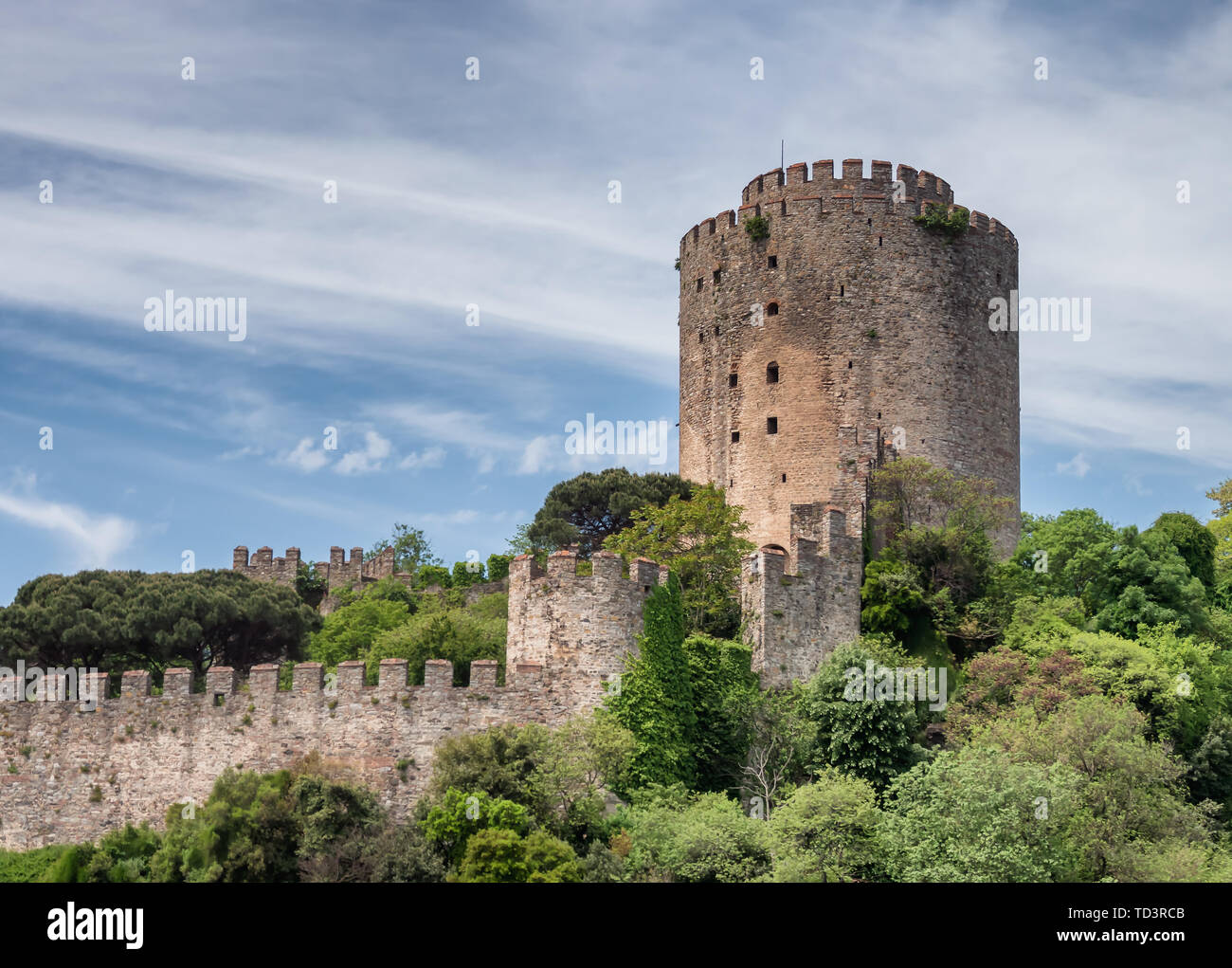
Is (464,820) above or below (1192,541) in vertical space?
below

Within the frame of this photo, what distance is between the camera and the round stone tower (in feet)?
177

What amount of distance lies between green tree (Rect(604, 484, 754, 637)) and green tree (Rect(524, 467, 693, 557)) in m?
5.48

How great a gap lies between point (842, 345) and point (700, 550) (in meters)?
10.9

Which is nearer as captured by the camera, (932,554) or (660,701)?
(660,701)

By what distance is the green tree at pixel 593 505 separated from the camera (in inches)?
2259

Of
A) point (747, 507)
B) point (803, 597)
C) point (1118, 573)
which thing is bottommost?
point (803, 597)

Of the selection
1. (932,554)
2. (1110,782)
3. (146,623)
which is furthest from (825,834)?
(146,623)

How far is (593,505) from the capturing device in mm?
59531

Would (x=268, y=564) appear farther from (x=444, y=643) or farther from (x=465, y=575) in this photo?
(x=444, y=643)

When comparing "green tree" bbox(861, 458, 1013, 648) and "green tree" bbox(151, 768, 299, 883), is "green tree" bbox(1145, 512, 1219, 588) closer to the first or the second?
"green tree" bbox(861, 458, 1013, 648)

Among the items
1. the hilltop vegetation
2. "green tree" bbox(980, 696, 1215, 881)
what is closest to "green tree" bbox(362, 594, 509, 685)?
the hilltop vegetation

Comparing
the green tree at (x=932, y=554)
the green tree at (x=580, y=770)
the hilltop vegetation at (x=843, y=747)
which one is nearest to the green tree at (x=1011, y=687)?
the hilltop vegetation at (x=843, y=747)

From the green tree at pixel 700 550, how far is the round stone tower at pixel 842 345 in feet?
13.7
